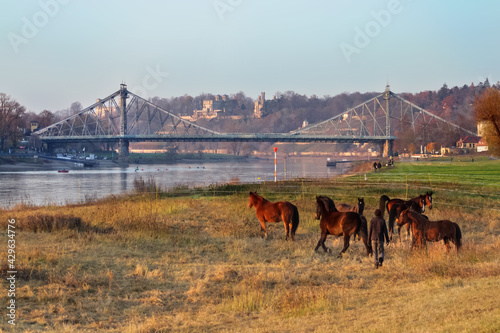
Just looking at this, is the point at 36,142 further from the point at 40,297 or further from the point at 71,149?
the point at 40,297

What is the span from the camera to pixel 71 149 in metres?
140

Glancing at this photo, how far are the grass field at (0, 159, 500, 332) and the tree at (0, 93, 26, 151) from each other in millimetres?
91760

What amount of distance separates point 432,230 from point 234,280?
491cm

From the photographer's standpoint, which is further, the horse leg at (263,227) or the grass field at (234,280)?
the horse leg at (263,227)

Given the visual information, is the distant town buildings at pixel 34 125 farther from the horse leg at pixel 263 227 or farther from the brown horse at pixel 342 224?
the brown horse at pixel 342 224

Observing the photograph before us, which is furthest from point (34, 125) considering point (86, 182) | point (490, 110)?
point (490, 110)

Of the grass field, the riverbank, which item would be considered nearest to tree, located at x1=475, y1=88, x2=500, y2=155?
the grass field

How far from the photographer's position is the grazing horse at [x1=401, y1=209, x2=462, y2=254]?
12.1 m

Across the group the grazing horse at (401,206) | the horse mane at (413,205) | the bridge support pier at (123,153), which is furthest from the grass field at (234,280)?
the bridge support pier at (123,153)

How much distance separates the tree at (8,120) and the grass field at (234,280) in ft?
301

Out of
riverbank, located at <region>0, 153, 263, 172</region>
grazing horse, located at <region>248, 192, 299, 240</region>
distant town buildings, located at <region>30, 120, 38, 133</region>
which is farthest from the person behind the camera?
distant town buildings, located at <region>30, 120, 38, 133</region>

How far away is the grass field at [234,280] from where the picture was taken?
26.2ft

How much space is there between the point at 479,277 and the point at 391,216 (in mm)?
5295

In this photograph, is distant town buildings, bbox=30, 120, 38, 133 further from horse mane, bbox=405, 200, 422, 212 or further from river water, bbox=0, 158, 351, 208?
horse mane, bbox=405, 200, 422, 212
